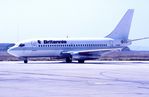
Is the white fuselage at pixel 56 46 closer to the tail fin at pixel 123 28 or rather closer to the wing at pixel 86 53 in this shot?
the wing at pixel 86 53

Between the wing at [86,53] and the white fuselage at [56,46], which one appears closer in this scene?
the wing at [86,53]

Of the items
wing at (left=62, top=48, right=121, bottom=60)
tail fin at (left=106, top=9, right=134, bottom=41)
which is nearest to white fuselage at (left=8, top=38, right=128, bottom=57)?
wing at (left=62, top=48, right=121, bottom=60)

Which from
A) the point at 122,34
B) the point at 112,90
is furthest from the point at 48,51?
the point at 112,90

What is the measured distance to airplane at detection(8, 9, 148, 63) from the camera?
54219 millimetres

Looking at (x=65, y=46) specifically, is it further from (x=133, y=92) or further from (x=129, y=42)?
(x=133, y=92)

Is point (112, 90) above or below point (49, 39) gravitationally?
below

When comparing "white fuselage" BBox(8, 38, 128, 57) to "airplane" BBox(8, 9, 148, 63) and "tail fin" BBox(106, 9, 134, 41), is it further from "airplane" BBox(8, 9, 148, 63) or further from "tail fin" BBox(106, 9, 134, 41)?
"tail fin" BBox(106, 9, 134, 41)

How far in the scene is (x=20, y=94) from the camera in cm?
1577

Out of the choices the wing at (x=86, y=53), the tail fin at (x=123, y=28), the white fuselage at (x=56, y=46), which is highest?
the tail fin at (x=123, y=28)

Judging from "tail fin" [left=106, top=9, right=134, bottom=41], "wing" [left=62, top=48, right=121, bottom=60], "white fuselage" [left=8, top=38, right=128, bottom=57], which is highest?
"tail fin" [left=106, top=9, right=134, bottom=41]

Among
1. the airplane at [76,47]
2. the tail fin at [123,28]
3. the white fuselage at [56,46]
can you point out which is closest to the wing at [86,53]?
the airplane at [76,47]

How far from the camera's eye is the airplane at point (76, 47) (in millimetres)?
54219

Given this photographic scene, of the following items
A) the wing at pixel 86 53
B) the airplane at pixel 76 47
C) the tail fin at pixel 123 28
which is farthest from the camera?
the tail fin at pixel 123 28

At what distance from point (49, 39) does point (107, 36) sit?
26.5ft
